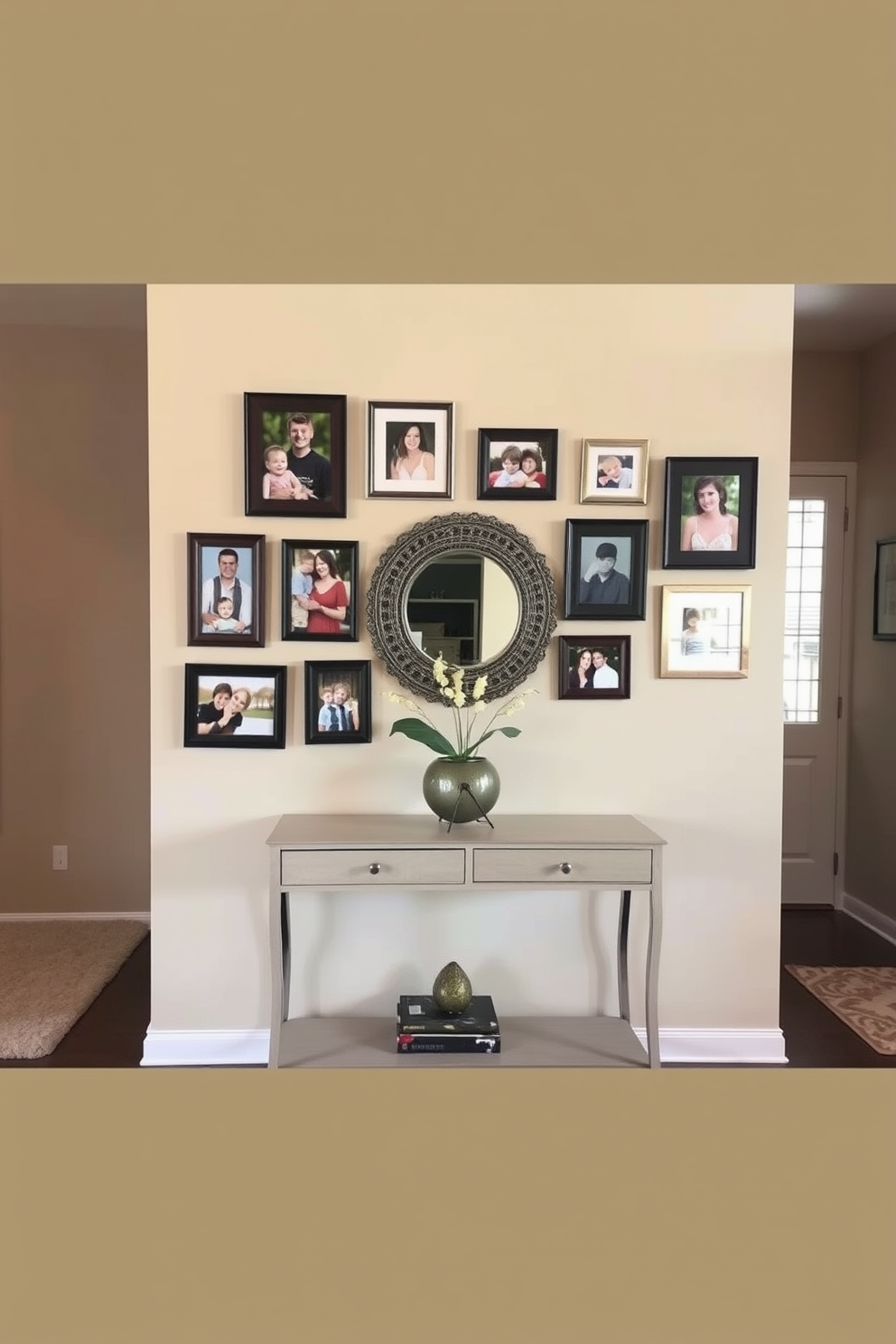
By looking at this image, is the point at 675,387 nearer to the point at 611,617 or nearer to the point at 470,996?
the point at 611,617

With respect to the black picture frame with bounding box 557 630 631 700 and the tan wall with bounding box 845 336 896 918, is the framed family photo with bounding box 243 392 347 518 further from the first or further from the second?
the tan wall with bounding box 845 336 896 918

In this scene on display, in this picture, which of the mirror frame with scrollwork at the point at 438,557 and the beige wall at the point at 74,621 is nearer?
the mirror frame with scrollwork at the point at 438,557

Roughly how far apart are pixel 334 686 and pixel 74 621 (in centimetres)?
202

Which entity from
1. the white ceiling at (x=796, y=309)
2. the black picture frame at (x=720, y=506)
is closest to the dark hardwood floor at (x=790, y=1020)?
the black picture frame at (x=720, y=506)

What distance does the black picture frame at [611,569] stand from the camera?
2.87m

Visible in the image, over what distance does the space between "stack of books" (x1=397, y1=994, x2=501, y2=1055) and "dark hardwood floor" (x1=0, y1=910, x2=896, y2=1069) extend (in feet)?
3.10

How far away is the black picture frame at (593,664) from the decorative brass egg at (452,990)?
0.97 metres

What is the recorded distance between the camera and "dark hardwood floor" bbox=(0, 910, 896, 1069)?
116 inches

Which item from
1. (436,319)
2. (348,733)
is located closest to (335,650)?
(348,733)

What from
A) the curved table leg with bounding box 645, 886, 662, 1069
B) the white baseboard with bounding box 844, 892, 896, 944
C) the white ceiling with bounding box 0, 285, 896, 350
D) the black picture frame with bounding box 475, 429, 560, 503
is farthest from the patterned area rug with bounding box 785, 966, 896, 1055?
the white ceiling with bounding box 0, 285, 896, 350

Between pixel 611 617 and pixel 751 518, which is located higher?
pixel 751 518

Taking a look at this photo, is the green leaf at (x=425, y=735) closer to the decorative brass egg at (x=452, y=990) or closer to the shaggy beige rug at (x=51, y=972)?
the decorative brass egg at (x=452, y=990)

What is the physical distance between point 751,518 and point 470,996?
1.84 metres

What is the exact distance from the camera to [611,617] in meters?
2.89
